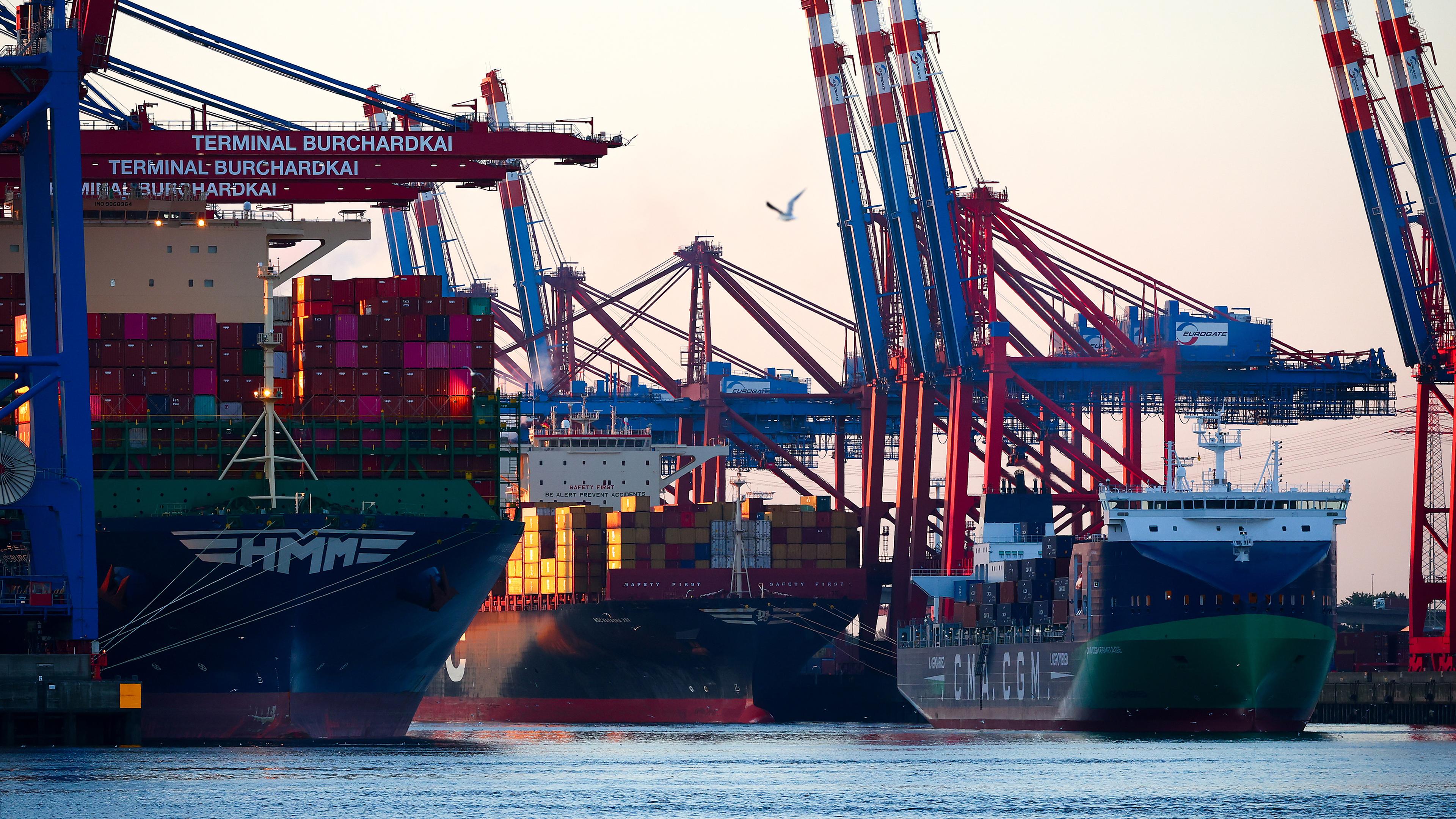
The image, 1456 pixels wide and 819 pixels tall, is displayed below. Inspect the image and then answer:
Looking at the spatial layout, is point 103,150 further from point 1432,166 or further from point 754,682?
point 1432,166

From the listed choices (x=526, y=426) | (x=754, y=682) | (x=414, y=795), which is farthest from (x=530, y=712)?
(x=414, y=795)

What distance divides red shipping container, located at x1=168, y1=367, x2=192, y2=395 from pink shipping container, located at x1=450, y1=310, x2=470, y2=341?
5537mm

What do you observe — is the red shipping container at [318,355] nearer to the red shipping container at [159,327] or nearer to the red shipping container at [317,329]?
the red shipping container at [317,329]

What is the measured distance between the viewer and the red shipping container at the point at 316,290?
5025 centimetres

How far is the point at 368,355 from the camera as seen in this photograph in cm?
4953

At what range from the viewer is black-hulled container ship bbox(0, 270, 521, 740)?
46438mm

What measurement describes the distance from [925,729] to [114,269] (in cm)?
2862

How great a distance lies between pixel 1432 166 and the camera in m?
67.3

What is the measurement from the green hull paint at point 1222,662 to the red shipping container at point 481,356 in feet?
55.7

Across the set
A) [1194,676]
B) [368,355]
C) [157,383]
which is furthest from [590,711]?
[157,383]

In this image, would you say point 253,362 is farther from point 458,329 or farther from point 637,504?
point 637,504

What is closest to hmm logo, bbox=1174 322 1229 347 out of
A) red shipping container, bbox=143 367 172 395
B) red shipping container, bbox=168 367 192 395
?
red shipping container, bbox=168 367 192 395

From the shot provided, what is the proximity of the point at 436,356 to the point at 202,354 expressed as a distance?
487 cm

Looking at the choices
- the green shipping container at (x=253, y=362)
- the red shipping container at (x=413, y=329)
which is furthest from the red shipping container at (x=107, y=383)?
the red shipping container at (x=413, y=329)
